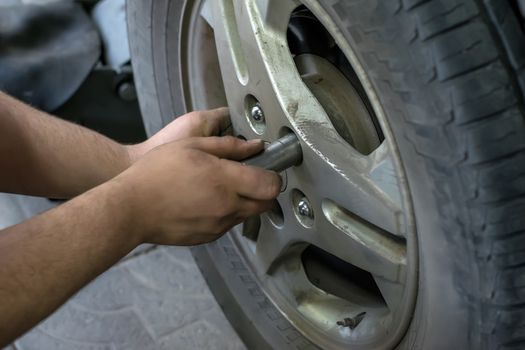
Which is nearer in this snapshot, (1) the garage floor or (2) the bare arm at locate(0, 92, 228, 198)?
(2) the bare arm at locate(0, 92, 228, 198)

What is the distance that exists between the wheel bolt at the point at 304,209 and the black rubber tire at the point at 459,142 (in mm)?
240

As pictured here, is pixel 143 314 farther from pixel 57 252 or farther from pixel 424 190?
pixel 424 190

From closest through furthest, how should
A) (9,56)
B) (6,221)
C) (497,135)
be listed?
1. (497,135)
2. (9,56)
3. (6,221)

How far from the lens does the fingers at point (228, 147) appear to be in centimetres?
97

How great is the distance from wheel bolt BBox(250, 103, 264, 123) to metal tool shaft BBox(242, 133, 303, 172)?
10 cm

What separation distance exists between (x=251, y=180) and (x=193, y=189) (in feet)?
0.28

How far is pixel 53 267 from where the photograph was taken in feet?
2.79

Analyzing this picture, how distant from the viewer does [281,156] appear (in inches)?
38.5

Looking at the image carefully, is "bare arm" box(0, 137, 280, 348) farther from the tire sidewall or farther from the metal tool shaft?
the tire sidewall

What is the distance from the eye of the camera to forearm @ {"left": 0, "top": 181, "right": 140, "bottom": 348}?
0.82 m

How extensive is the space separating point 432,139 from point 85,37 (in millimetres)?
1375

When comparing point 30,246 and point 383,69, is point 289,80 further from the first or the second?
point 30,246

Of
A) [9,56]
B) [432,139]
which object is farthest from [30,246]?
[9,56]

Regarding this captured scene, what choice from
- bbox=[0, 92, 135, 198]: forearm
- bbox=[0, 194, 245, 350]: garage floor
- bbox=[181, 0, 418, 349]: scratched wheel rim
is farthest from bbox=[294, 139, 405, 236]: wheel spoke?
bbox=[0, 194, 245, 350]: garage floor
